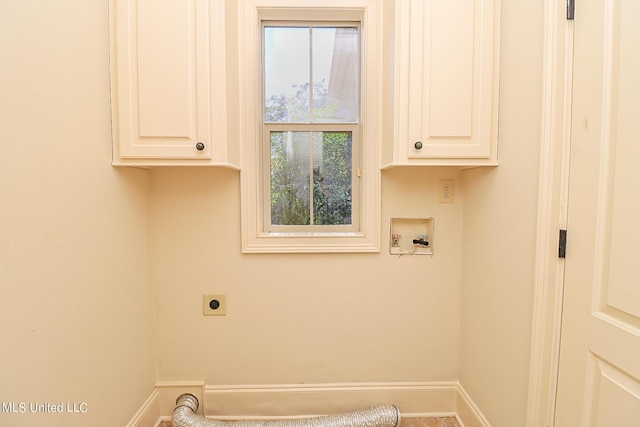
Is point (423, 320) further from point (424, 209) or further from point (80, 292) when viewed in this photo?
point (80, 292)

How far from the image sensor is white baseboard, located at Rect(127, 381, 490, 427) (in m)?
1.60

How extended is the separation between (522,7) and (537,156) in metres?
0.59

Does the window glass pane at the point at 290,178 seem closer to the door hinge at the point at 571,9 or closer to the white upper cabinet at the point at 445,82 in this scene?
the white upper cabinet at the point at 445,82

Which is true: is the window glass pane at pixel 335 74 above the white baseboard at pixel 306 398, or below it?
above

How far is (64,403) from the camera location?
102 cm

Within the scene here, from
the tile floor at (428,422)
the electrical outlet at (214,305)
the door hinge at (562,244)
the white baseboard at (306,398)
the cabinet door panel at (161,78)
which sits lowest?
the tile floor at (428,422)

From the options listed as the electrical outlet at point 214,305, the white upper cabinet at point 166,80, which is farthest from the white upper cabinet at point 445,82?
the electrical outlet at point 214,305

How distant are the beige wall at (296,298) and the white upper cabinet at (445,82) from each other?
0.97 ft

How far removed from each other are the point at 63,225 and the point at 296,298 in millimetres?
1020

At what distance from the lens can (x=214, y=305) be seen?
5.21 ft

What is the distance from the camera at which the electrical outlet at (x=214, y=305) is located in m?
1.58

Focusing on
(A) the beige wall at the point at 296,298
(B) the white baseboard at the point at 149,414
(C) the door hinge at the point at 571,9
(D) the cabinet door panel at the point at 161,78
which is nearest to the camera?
(C) the door hinge at the point at 571,9

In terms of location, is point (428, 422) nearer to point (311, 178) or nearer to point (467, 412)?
point (467, 412)

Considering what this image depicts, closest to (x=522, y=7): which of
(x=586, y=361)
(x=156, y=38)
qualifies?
(x=586, y=361)
